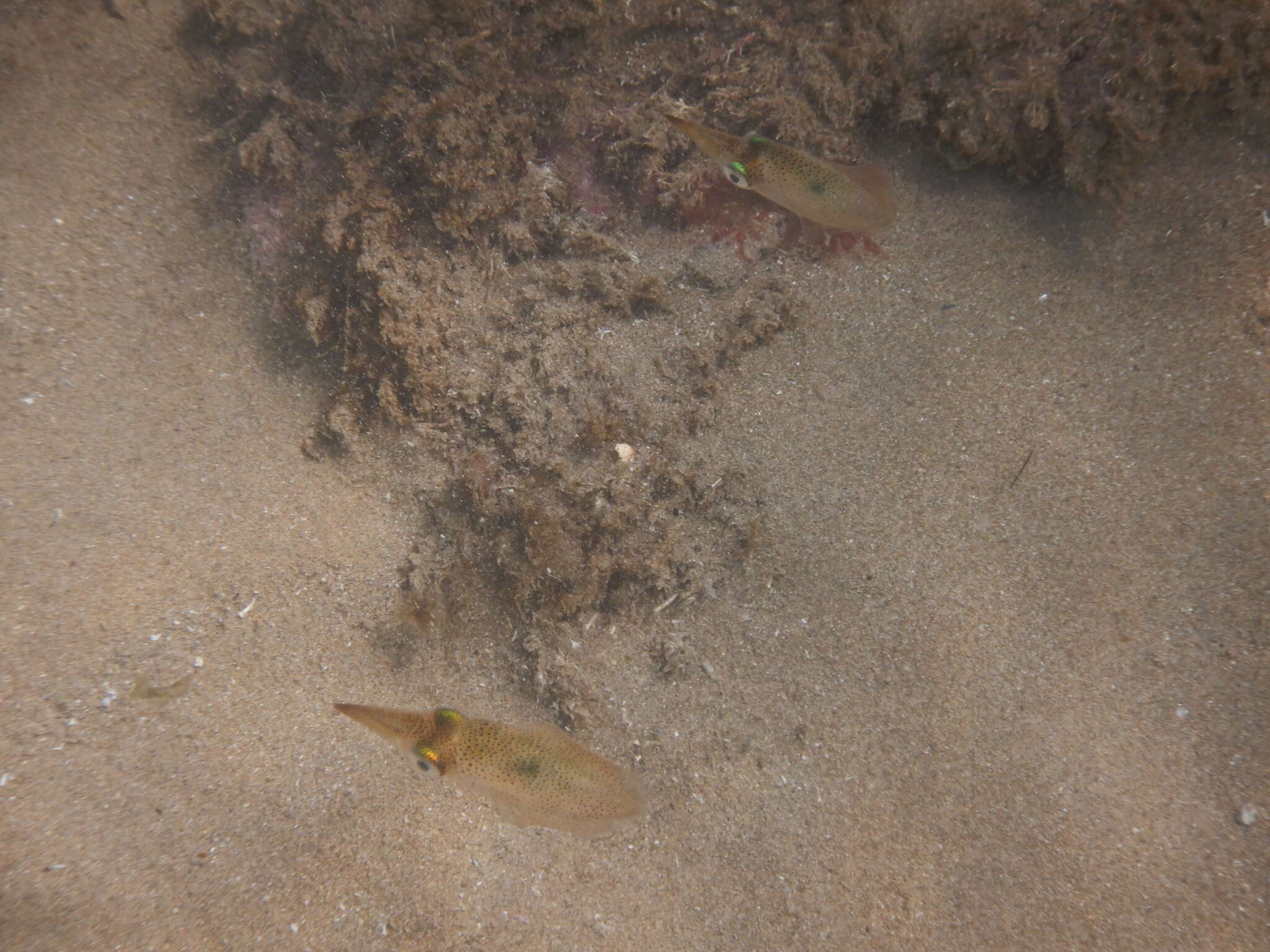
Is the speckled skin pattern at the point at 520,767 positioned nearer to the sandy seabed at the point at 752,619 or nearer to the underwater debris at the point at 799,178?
the sandy seabed at the point at 752,619

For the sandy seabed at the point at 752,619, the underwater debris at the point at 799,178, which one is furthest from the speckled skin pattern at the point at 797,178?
the sandy seabed at the point at 752,619

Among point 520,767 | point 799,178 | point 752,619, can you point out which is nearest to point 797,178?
point 799,178

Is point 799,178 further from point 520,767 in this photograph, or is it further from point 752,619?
point 520,767

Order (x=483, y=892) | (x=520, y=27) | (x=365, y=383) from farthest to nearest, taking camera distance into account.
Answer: (x=365, y=383), (x=520, y=27), (x=483, y=892)

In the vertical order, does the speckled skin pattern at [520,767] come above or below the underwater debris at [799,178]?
below

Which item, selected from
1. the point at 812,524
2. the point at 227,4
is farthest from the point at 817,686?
the point at 227,4

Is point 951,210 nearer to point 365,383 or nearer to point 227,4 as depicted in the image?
point 365,383
